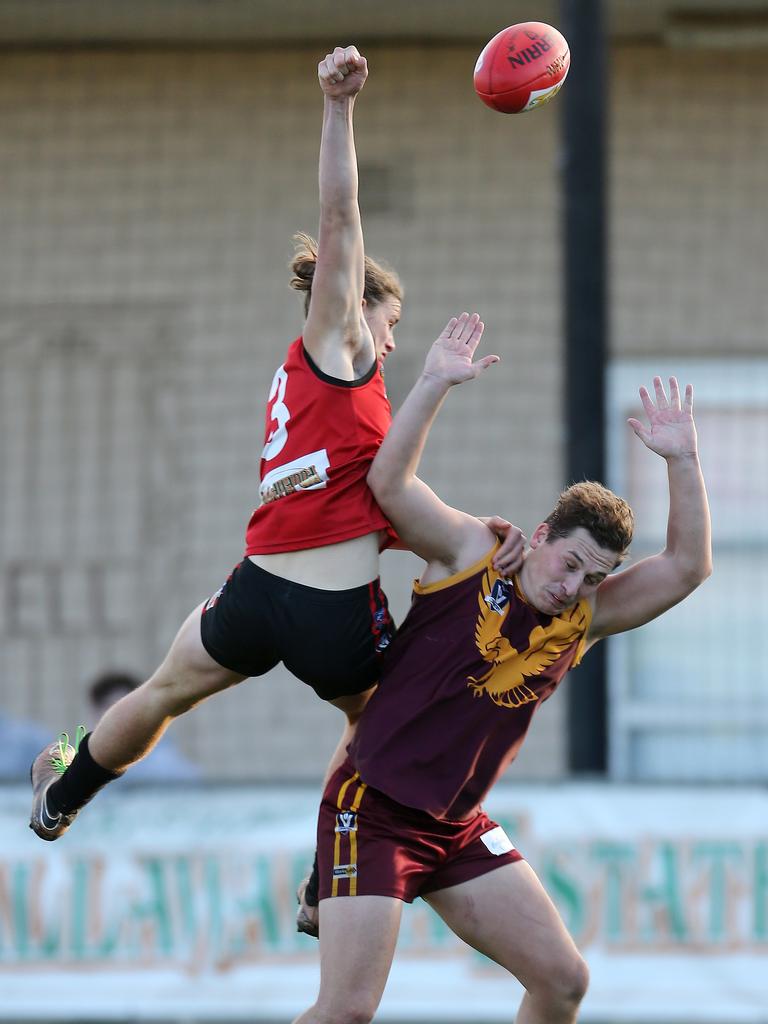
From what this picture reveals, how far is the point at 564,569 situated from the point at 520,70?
1184 mm

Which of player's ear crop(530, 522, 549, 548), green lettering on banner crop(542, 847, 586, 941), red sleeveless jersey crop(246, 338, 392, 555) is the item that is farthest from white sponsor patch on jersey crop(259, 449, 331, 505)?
green lettering on banner crop(542, 847, 586, 941)

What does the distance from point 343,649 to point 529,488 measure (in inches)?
163

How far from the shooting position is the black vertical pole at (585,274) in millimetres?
5613

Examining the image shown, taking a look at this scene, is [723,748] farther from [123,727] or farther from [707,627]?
[123,727]

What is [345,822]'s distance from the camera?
3.66 m

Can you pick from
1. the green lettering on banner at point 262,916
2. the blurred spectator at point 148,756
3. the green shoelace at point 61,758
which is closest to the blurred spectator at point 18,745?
the blurred spectator at point 148,756

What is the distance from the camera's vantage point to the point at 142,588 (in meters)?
7.76

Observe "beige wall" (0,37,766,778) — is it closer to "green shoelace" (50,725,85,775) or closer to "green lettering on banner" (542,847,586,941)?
"green lettering on banner" (542,847,586,941)

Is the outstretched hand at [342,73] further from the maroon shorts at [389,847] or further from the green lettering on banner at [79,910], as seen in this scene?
the green lettering on banner at [79,910]

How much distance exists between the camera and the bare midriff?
11.6 feet

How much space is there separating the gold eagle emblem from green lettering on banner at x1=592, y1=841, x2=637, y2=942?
85.7 inches

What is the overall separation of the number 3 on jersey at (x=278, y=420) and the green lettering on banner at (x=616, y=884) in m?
2.66

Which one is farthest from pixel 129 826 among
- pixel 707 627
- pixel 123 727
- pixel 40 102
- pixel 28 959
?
pixel 40 102

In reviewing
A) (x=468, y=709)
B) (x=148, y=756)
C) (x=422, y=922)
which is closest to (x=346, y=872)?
(x=468, y=709)
